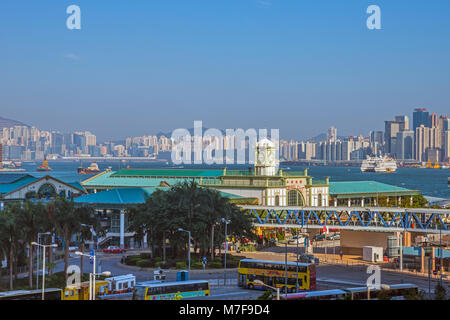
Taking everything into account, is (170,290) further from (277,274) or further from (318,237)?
(318,237)

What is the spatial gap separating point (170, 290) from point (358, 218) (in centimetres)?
3357

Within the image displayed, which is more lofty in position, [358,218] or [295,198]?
[295,198]

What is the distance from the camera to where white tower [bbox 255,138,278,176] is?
99.9 meters

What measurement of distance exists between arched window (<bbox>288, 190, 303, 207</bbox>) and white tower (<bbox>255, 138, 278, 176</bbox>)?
11.8ft

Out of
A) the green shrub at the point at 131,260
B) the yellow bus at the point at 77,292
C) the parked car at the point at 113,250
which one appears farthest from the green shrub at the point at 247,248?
the yellow bus at the point at 77,292

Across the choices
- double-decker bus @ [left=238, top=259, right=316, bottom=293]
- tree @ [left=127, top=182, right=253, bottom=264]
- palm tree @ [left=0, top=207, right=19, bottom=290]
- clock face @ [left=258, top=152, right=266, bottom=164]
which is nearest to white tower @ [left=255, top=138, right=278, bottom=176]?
clock face @ [left=258, top=152, right=266, bottom=164]

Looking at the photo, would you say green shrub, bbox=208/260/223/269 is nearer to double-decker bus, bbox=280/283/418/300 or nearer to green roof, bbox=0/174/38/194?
double-decker bus, bbox=280/283/418/300

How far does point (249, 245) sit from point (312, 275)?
2940 centimetres

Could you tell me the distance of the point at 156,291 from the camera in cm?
4675

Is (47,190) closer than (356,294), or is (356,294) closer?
(356,294)

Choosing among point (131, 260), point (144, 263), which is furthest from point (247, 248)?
point (144, 263)

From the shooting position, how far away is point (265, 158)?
100625mm

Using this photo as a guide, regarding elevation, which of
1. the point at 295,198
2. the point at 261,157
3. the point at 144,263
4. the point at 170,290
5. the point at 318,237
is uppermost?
the point at 261,157

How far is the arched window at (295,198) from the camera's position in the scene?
99.2m
